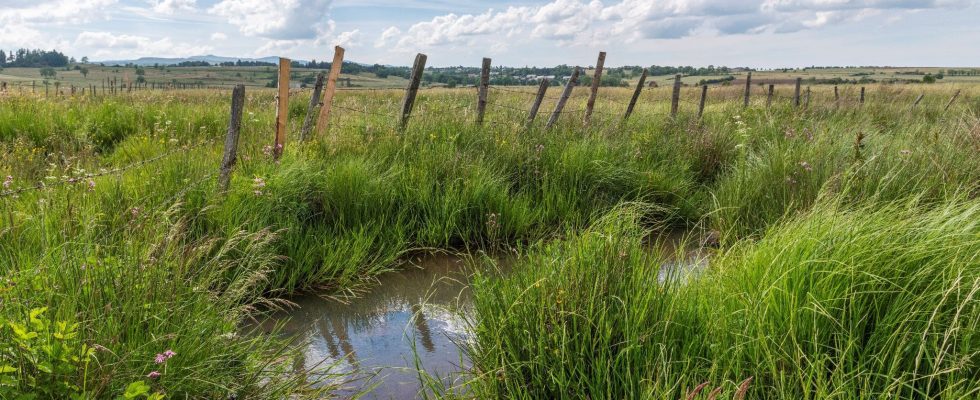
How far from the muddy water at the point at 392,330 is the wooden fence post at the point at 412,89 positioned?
307cm

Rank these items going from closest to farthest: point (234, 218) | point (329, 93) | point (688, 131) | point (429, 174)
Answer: point (234, 218)
point (429, 174)
point (329, 93)
point (688, 131)

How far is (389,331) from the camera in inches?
163

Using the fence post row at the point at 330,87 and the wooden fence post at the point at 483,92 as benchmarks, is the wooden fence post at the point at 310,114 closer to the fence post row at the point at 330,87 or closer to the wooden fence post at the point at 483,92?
the fence post row at the point at 330,87

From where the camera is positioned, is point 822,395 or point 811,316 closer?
point 822,395

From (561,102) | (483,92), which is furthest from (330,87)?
(561,102)

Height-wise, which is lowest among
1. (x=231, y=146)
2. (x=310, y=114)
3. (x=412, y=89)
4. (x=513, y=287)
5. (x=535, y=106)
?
(x=513, y=287)

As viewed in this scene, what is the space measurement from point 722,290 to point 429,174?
3768 mm

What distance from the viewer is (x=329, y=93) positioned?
738cm

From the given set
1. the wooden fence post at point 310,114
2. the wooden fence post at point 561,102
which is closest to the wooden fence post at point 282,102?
the wooden fence post at point 310,114

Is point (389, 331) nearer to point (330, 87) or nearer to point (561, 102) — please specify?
point (330, 87)

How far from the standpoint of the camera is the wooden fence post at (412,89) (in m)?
7.86

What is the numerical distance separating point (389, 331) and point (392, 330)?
0.03 metres

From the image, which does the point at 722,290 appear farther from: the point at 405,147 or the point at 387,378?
the point at 405,147

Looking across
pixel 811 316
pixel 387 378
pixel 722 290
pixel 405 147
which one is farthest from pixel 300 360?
pixel 405 147
